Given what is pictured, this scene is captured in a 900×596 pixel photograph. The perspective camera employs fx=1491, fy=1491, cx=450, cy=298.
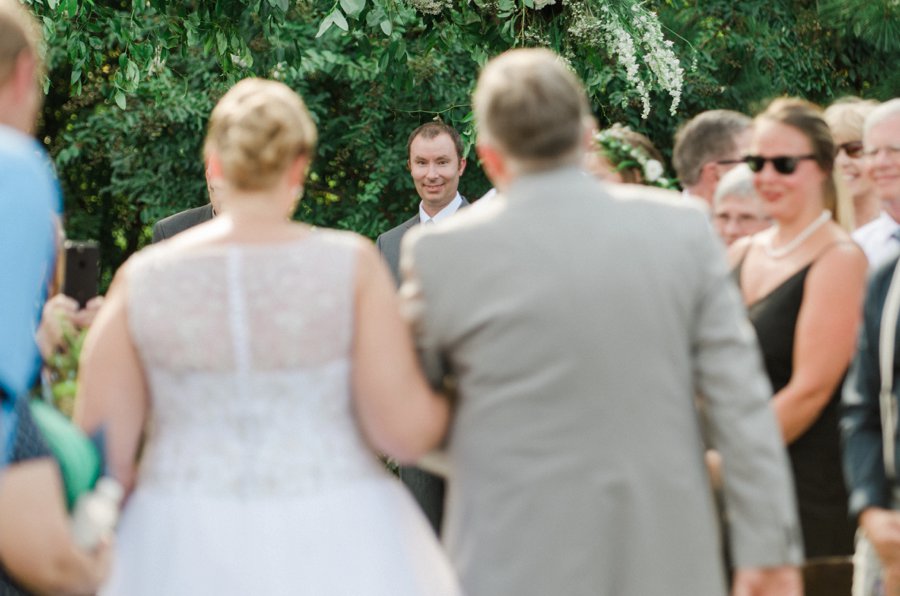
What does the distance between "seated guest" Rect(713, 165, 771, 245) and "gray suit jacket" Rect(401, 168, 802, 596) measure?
168 cm

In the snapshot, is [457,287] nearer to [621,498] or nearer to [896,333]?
[621,498]

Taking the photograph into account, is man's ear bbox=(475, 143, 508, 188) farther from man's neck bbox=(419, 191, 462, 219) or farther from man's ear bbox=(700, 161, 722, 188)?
man's neck bbox=(419, 191, 462, 219)

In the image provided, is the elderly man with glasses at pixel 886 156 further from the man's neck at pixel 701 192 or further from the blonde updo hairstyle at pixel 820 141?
the man's neck at pixel 701 192

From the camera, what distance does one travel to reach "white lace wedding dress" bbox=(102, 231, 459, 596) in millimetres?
3145

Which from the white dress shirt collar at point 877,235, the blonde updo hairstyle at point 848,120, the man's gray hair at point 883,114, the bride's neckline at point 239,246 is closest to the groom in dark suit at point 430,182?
the blonde updo hairstyle at point 848,120

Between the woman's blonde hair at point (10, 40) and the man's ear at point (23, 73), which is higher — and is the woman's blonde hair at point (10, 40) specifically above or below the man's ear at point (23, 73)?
above

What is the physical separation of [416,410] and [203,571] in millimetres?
571

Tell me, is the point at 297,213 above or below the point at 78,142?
below

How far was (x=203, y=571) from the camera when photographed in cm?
319

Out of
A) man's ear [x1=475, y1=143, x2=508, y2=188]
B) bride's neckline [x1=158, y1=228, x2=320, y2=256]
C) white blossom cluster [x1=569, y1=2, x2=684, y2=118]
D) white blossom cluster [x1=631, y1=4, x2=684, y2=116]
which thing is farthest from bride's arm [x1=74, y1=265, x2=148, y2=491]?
white blossom cluster [x1=631, y1=4, x2=684, y2=116]

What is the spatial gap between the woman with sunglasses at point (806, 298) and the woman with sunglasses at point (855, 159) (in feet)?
4.02

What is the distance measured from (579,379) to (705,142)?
248 centimetres

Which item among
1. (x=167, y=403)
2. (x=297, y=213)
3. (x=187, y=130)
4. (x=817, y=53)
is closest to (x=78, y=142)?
(x=187, y=130)

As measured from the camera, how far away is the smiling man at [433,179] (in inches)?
308
